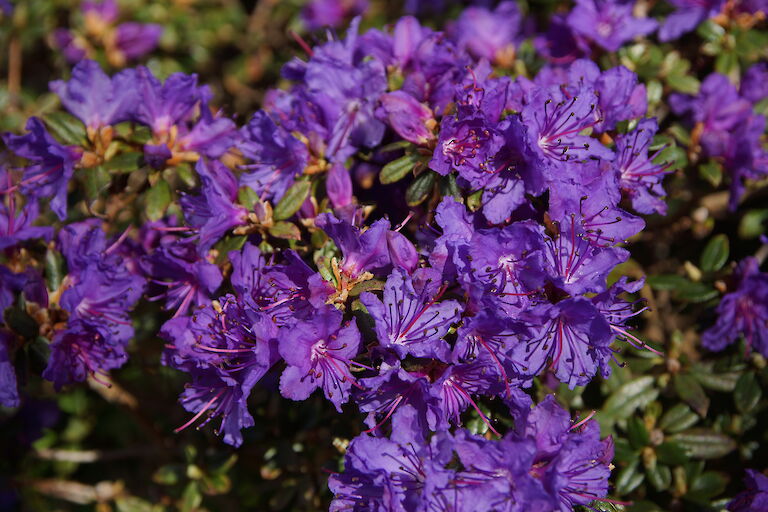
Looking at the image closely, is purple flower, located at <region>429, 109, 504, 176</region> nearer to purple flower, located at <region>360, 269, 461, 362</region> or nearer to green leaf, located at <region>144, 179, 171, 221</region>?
purple flower, located at <region>360, 269, 461, 362</region>

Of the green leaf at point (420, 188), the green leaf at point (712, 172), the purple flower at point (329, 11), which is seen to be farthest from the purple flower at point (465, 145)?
the purple flower at point (329, 11)

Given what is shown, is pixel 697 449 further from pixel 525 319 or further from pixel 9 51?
pixel 9 51

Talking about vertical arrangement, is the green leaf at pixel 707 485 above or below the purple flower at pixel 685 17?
below

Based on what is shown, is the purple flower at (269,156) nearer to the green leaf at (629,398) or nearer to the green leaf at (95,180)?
the green leaf at (95,180)

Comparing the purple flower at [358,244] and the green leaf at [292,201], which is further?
the green leaf at [292,201]

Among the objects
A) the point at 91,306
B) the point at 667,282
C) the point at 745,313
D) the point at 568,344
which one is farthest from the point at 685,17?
the point at 91,306

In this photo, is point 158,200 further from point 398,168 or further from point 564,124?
point 564,124
